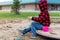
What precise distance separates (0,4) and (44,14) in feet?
120

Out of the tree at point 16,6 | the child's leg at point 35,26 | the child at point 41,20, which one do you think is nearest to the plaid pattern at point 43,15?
the child at point 41,20

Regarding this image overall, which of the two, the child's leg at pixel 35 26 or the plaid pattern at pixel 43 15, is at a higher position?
the plaid pattern at pixel 43 15

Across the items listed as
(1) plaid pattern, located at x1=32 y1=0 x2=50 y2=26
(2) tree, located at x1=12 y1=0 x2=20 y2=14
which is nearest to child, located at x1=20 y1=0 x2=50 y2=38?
(1) plaid pattern, located at x1=32 y1=0 x2=50 y2=26

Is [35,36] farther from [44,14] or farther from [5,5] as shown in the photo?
[5,5]

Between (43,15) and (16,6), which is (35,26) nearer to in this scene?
(43,15)

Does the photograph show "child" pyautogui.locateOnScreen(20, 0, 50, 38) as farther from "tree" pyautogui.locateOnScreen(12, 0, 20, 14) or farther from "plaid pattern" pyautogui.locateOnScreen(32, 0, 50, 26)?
"tree" pyautogui.locateOnScreen(12, 0, 20, 14)

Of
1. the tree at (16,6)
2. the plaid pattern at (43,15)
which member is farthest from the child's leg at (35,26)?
the tree at (16,6)

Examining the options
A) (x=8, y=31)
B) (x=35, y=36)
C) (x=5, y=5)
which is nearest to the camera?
(x=35, y=36)

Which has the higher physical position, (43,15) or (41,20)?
(43,15)

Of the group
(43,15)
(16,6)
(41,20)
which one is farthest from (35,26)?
(16,6)

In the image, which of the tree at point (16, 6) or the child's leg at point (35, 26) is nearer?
the child's leg at point (35, 26)

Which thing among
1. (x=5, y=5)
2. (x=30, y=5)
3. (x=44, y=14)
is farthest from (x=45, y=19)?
(x=5, y=5)

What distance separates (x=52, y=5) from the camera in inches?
1491

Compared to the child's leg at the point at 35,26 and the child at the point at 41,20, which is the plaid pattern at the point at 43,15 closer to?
the child at the point at 41,20
